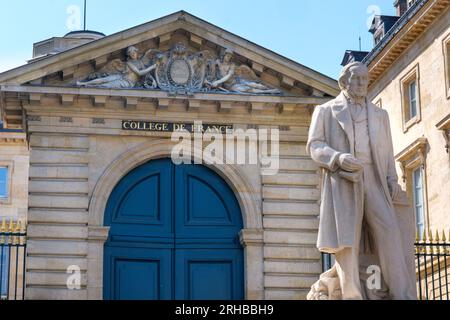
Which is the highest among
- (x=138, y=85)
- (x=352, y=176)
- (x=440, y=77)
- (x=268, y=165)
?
(x=440, y=77)

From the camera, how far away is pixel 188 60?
80.2 ft

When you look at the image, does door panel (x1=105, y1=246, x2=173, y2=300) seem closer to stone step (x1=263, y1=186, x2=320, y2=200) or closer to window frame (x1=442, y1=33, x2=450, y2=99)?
stone step (x1=263, y1=186, x2=320, y2=200)

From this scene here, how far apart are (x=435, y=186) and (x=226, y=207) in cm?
867

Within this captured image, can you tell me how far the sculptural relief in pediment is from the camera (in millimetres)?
23953

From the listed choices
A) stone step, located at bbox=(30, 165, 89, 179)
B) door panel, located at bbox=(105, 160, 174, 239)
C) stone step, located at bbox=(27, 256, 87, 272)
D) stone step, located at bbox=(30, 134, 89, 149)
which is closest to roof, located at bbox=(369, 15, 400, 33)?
door panel, located at bbox=(105, 160, 174, 239)

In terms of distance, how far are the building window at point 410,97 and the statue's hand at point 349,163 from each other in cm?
2200

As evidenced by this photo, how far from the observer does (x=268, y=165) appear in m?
23.8

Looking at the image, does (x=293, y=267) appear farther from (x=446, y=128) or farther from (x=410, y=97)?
(x=410, y=97)

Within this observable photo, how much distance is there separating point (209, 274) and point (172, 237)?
1.09m

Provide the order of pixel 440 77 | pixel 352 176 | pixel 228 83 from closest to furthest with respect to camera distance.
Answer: pixel 352 176, pixel 228 83, pixel 440 77

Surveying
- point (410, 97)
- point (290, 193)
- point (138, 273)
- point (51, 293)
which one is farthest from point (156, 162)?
point (410, 97)

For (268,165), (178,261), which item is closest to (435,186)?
(268,165)
